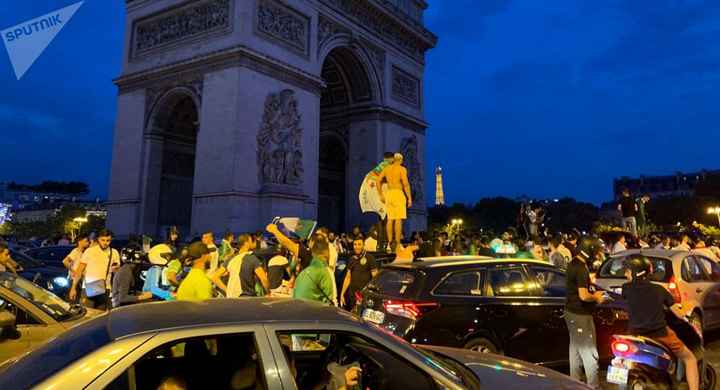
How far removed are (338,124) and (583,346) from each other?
24.2 meters

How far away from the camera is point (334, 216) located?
30266 millimetres

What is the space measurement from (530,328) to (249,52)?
1625 cm

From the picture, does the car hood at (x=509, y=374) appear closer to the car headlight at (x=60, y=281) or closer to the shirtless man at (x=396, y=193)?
the shirtless man at (x=396, y=193)

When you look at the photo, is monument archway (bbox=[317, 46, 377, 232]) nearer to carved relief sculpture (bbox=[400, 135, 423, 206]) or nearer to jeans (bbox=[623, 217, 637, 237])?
carved relief sculpture (bbox=[400, 135, 423, 206])

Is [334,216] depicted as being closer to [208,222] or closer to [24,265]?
[208,222]

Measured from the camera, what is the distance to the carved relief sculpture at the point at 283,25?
20031mm

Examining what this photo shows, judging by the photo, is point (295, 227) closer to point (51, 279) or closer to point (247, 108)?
point (51, 279)

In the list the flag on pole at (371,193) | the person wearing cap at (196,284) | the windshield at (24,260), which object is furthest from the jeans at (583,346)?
the windshield at (24,260)

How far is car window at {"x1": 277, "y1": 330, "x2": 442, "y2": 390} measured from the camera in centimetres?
251

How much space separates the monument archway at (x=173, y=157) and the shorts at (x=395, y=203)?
13.0 metres

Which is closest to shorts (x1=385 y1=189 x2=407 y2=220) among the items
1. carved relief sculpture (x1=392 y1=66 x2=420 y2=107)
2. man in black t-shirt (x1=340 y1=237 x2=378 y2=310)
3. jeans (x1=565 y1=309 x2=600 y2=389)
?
man in black t-shirt (x1=340 y1=237 x2=378 y2=310)

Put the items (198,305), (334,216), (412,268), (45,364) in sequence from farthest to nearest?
(334,216), (412,268), (198,305), (45,364)

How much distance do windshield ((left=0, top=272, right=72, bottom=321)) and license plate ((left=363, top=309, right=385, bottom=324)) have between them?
296 centimetres

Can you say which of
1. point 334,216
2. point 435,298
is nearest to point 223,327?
point 435,298
